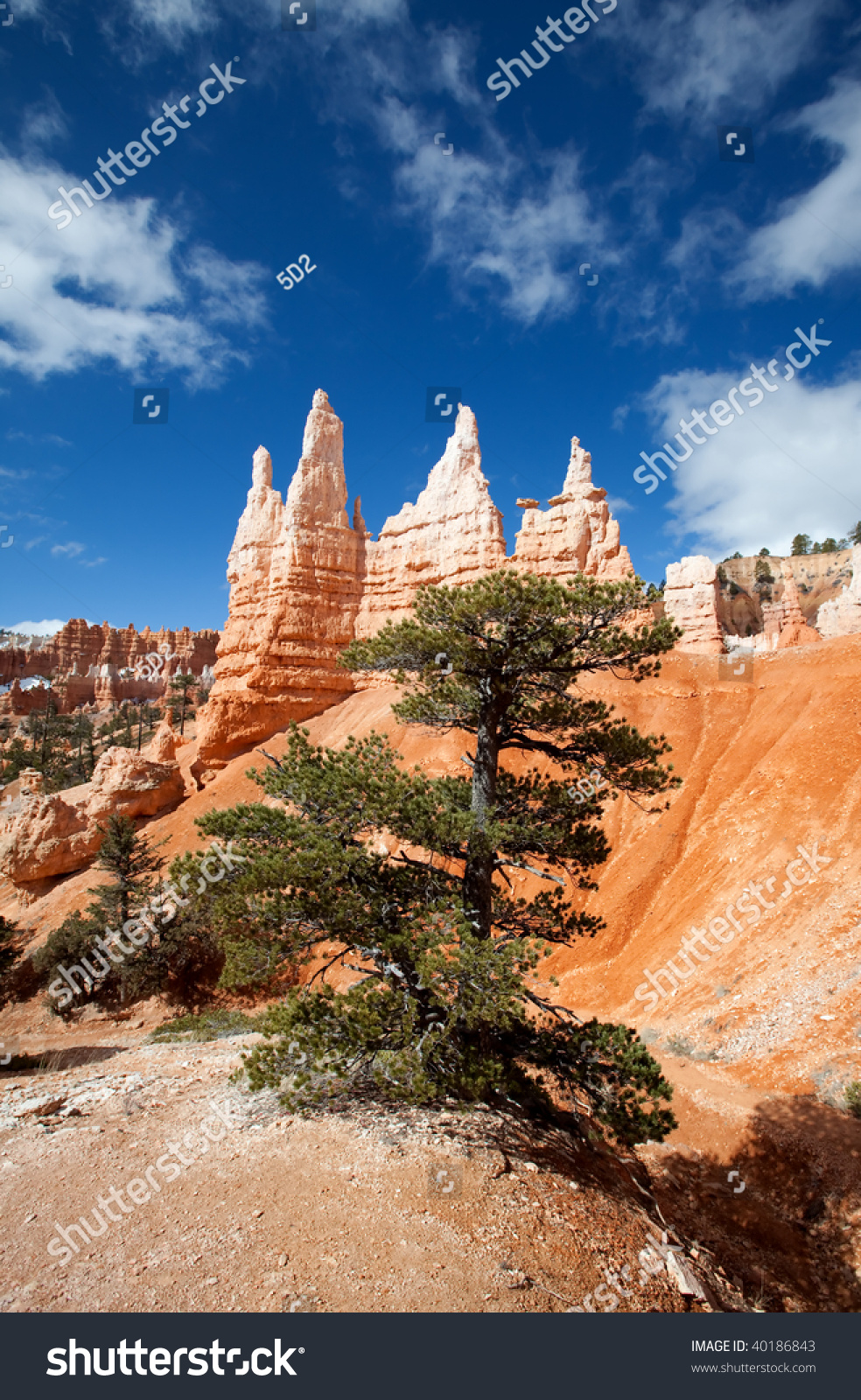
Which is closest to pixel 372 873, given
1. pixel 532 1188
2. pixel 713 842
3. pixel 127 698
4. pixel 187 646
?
pixel 532 1188

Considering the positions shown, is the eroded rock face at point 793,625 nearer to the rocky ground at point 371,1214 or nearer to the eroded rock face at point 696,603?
the eroded rock face at point 696,603

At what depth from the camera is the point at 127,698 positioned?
9869 cm

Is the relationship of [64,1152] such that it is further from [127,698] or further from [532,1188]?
[127,698]

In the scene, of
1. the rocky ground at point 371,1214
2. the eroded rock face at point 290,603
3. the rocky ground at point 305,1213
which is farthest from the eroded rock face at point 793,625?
the rocky ground at point 305,1213

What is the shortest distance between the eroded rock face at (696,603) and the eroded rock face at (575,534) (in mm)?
2965

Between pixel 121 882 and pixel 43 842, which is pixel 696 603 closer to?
pixel 121 882

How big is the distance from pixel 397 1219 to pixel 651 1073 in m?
3.71

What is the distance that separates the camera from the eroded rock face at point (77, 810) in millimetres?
30906

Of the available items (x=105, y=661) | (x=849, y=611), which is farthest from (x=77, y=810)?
(x=105, y=661)

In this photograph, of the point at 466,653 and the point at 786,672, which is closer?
the point at 466,653

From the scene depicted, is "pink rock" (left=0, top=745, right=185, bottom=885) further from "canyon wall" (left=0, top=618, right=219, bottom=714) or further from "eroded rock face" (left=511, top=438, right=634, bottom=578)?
"canyon wall" (left=0, top=618, right=219, bottom=714)

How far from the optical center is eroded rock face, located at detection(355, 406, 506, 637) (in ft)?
133

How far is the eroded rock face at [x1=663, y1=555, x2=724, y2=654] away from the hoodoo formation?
172 inches

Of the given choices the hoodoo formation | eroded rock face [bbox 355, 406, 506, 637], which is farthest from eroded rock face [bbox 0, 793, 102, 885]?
eroded rock face [bbox 355, 406, 506, 637]
